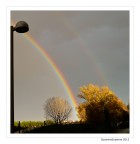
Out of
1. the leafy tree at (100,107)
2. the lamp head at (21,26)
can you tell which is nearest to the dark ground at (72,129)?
the leafy tree at (100,107)

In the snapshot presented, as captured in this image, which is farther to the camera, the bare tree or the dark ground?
the bare tree

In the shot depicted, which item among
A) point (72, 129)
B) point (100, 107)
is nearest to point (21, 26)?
point (72, 129)

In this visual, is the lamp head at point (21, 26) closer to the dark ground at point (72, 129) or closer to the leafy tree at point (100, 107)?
the dark ground at point (72, 129)

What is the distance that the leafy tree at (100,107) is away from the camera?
1391 cm

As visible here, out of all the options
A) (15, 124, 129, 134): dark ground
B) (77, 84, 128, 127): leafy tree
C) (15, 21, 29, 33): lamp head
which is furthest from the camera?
(77, 84, 128, 127): leafy tree

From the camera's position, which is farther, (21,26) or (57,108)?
(57,108)

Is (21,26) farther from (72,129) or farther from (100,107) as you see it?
(100,107)

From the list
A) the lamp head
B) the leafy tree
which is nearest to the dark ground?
the leafy tree

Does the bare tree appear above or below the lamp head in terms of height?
below

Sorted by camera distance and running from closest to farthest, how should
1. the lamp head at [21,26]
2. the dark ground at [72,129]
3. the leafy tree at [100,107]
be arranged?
the lamp head at [21,26] < the dark ground at [72,129] < the leafy tree at [100,107]

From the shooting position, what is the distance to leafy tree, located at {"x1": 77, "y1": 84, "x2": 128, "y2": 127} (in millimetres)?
13906

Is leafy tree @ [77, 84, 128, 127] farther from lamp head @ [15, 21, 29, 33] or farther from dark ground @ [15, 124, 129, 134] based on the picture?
lamp head @ [15, 21, 29, 33]

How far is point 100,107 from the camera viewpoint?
52.6 feet
